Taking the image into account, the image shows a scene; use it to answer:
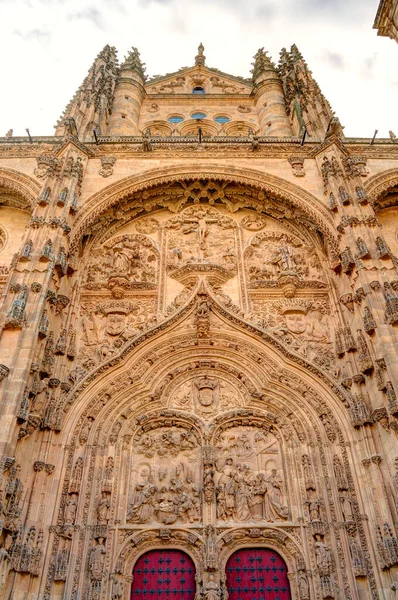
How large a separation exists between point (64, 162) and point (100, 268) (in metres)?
2.93

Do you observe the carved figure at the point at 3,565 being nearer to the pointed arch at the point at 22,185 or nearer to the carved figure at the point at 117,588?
the carved figure at the point at 117,588

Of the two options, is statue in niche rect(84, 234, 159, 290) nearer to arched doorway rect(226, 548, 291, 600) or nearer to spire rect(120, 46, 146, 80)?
arched doorway rect(226, 548, 291, 600)

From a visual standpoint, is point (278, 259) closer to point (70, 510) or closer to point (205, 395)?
point (205, 395)

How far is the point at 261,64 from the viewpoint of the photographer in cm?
2145

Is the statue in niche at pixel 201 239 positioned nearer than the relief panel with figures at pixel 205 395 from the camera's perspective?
No

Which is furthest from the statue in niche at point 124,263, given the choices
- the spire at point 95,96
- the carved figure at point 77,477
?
the carved figure at point 77,477

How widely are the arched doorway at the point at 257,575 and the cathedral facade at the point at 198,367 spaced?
0.11 feet

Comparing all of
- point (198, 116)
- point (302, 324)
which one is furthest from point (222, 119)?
point (302, 324)

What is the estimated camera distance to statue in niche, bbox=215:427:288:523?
369 inches

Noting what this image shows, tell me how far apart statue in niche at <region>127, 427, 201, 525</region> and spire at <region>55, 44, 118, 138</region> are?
9.40 m

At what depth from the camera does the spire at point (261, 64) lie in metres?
20.9

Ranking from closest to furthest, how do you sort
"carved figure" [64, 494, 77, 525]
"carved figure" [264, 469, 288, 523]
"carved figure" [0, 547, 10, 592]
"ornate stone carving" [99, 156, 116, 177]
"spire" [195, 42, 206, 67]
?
"carved figure" [0, 547, 10, 592], "carved figure" [64, 494, 77, 525], "carved figure" [264, 469, 288, 523], "ornate stone carving" [99, 156, 116, 177], "spire" [195, 42, 206, 67]

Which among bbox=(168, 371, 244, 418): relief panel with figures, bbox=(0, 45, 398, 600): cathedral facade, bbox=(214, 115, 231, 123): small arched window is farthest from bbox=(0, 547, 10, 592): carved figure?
bbox=(214, 115, 231, 123): small arched window

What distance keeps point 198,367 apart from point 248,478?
2628mm
